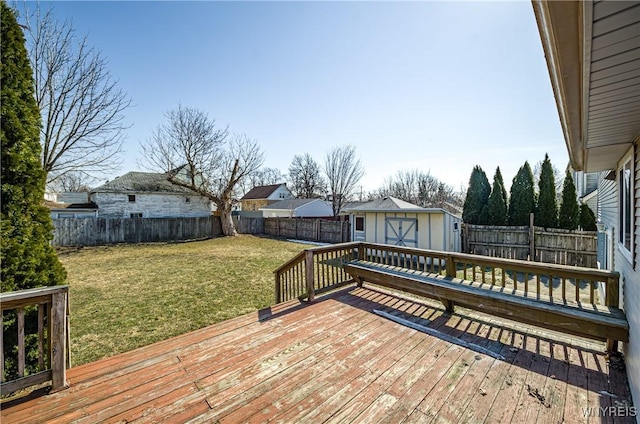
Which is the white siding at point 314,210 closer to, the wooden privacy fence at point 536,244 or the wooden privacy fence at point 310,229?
the wooden privacy fence at point 310,229

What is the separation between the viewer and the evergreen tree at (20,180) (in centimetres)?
286

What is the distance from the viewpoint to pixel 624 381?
252cm

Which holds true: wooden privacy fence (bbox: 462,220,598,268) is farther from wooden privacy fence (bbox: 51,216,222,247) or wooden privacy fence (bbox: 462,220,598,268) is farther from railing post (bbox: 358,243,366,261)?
wooden privacy fence (bbox: 51,216,222,247)

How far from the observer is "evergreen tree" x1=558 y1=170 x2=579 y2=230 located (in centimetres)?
1118

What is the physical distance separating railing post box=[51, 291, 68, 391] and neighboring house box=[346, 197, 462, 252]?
10246mm

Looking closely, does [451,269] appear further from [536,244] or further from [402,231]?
[536,244]

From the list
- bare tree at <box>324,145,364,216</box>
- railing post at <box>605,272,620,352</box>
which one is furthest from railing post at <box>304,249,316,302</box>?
bare tree at <box>324,145,364,216</box>

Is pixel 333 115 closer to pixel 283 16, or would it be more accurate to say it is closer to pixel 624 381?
pixel 283 16

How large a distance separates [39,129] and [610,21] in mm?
5230

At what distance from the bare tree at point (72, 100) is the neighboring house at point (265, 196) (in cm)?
2140

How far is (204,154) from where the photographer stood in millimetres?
18312

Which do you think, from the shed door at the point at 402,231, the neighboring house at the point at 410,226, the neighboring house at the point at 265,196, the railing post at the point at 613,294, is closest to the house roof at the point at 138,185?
the neighboring house at the point at 265,196

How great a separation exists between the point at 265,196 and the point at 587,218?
1182 inches

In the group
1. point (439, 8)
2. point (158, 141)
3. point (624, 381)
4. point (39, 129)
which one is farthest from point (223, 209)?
point (624, 381)
